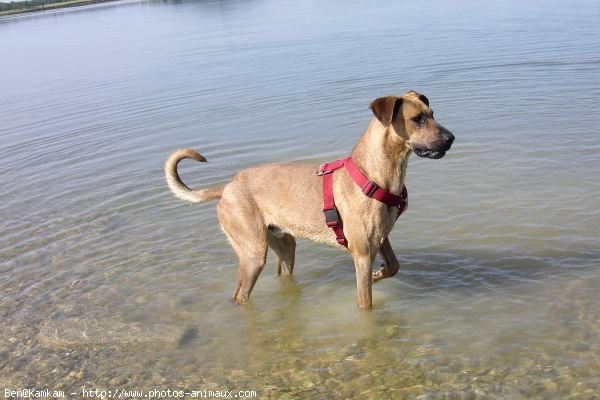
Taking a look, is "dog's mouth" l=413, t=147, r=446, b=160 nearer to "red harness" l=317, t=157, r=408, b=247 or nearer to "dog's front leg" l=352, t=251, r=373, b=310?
"red harness" l=317, t=157, r=408, b=247

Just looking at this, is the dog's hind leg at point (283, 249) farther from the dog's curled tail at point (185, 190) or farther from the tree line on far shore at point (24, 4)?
the tree line on far shore at point (24, 4)

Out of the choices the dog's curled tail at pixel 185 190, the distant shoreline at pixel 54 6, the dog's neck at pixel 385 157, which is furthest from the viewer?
the distant shoreline at pixel 54 6

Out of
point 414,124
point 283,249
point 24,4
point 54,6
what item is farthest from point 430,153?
point 24,4

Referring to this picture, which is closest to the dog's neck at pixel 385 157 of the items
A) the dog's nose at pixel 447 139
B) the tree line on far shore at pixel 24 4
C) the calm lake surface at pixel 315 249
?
the dog's nose at pixel 447 139

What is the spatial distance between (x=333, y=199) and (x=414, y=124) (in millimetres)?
1151

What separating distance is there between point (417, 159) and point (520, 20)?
17806 mm

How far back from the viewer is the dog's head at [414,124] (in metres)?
5.88

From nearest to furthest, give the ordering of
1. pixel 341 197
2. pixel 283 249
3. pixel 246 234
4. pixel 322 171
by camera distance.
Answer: pixel 341 197, pixel 322 171, pixel 246 234, pixel 283 249

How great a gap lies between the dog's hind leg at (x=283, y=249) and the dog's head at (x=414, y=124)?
1892mm

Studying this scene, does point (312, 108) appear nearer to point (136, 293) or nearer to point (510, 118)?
point (510, 118)

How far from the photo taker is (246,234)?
22.7 ft

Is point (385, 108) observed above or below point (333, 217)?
above

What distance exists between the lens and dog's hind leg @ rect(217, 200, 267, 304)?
685 centimetres

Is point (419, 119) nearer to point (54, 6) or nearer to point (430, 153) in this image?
point (430, 153)
